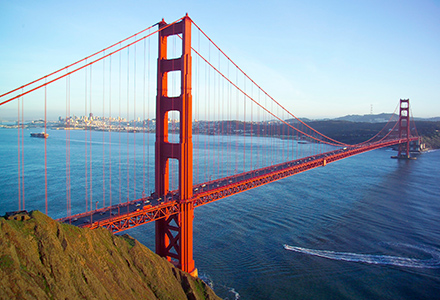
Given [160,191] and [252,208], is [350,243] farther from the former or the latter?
[160,191]

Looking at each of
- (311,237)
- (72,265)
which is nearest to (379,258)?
(311,237)

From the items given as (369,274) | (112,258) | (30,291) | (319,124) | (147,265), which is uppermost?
(319,124)

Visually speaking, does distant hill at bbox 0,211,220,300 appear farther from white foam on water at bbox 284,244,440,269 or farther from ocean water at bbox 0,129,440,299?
white foam on water at bbox 284,244,440,269

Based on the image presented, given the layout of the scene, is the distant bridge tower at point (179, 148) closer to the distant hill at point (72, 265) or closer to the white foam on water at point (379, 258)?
the distant hill at point (72, 265)

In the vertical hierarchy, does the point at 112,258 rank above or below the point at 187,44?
below

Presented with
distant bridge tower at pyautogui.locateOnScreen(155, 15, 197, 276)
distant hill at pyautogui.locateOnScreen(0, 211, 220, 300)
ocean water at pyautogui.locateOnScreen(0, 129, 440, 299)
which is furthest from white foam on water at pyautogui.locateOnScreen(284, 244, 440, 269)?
distant hill at pyautogui.locateOnScreen(0, 211, 220, 300)

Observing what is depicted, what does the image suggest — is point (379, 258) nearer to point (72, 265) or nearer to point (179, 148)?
point (179, 148)

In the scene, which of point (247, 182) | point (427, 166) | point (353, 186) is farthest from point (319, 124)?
point (247, 182)

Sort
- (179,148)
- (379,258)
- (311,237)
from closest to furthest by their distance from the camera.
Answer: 1. (179,148)
2. (379,258)
3. (311,237)
